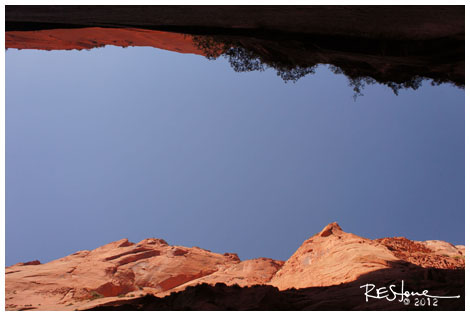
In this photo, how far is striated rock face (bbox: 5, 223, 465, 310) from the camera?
867cm

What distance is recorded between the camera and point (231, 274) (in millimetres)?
21656

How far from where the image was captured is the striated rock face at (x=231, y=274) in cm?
867

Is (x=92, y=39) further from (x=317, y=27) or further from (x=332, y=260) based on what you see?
(x=332, y=260)

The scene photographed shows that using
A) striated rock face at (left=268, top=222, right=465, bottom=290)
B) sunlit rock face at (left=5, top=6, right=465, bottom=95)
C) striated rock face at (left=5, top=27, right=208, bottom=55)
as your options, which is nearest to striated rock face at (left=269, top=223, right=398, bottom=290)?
striated rock face at (left=268, top=222, right=465, bottom=290)

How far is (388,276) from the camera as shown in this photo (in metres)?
11.0

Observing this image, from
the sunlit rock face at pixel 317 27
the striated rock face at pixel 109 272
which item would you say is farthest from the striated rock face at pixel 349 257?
the sunlit rock face at pixel 317 27

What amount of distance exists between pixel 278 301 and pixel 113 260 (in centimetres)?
2285

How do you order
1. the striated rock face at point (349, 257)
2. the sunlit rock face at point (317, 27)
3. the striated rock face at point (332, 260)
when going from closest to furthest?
the sunlit rock face at point (317, 27) → the striated rock face at point (332, 260) → the striated rock face at point (349, 257)

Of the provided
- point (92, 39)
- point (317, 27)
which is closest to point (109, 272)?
point (92, 39)
